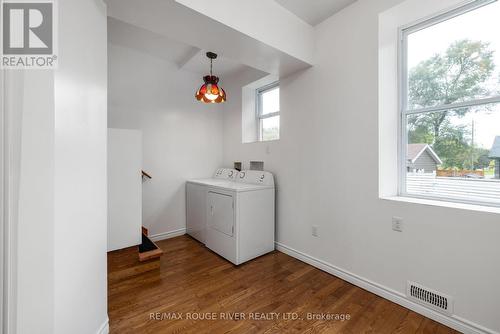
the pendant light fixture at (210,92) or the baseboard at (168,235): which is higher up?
the pendant light fixture at (210,92)

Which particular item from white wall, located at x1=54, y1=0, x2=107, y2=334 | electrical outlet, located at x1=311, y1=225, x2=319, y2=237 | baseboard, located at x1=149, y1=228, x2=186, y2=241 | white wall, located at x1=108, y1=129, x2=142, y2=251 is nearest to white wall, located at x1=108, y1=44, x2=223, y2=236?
baseboard, located at x1=149, y1=228, x2=186, y2=241

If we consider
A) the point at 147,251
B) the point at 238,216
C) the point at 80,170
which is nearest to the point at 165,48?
the point at 80,170

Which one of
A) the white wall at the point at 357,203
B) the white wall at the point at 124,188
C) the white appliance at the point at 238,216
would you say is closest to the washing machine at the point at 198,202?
the white appliance at the point at 238,216

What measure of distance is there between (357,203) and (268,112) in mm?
2004

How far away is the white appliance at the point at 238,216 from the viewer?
238 cm

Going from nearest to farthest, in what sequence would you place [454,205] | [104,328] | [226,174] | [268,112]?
[104,328], [454,205], [268,112], [226,174]

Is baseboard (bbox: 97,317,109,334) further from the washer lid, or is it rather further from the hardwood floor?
the washer lid

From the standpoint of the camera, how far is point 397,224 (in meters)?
1.74

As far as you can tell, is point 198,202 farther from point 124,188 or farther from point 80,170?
point 80,170

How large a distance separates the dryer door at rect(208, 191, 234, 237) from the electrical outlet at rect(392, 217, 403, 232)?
1.57m

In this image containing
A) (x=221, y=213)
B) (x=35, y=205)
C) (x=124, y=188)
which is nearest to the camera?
(x=35, y=205)

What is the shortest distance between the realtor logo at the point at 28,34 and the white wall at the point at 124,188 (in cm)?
129

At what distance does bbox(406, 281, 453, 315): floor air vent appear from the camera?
149 centimetres

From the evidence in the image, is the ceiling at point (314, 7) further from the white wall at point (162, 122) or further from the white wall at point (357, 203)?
the white wall at point (162, 122)
